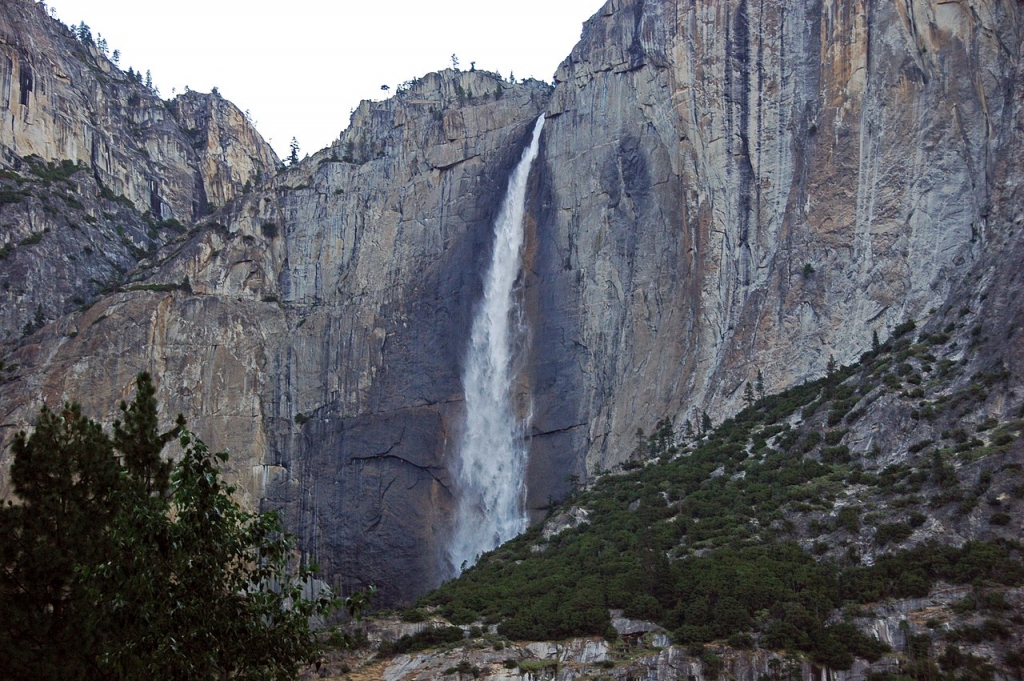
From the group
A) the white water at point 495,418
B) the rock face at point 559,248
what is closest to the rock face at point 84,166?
the rock face at point 559,248

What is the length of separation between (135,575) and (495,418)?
52.2 m

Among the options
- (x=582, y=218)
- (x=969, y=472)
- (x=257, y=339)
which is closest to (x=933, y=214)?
(x=969, y=472)

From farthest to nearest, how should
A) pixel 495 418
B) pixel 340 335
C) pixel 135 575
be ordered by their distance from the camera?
pixel 340 335, pixel 495 418, pixel 135 575

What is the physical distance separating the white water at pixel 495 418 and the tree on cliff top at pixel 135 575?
44.6 metres

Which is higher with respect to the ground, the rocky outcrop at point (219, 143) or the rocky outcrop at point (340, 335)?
the rocky outcrop at point (219, 143)

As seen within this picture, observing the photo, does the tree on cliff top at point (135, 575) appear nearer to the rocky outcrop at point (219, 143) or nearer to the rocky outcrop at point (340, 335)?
the rocky outcrop at point (340, 335)

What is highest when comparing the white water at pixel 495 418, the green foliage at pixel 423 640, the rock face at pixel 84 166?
the rock face at pixel 84 166

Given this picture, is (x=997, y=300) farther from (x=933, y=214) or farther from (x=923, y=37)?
(x=923, y=37)

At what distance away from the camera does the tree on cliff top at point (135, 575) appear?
58.9ft

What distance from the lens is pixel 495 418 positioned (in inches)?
2756

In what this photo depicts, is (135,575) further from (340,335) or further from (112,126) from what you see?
(112,126)

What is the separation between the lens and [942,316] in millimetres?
51156

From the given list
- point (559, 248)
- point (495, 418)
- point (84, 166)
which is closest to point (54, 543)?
point (495, 418)

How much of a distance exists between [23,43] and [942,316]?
68.4 meters
